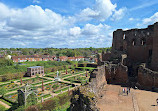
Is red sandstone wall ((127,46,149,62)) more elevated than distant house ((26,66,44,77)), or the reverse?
red sandstone wall ((127,46,149,62))

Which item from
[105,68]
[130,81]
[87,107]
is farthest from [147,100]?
[87,107]

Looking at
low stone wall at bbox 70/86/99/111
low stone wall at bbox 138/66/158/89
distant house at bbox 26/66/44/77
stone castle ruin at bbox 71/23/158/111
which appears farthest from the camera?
distant house at bbox 26/66/44/77

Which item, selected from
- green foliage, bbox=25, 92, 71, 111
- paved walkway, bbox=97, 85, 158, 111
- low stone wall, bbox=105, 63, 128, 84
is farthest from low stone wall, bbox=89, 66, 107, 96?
green foliage, bbox=25, 92, 71, 111

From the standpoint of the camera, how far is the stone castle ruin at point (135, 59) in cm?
1799

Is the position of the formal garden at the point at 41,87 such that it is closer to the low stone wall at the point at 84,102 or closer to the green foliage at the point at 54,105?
the green foliage at the point at 54,105

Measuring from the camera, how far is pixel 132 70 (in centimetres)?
2236

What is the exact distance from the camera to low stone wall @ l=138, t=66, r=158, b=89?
54.6ft

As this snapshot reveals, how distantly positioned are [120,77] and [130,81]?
1860 millimetres

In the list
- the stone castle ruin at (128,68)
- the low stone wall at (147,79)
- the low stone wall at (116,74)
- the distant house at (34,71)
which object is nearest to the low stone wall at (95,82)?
the stone castle ruin at (128,68)

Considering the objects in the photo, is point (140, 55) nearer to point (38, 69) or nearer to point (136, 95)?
point (136, 95)

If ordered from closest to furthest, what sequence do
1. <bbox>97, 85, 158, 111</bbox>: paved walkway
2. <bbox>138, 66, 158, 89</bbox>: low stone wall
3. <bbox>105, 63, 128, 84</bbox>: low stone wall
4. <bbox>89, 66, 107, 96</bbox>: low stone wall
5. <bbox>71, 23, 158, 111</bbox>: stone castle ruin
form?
<bbox>71, 23, 158, 111</bbox>: stone castle ruin → <bbox>97, 85, 158, 111</bbox>: paved walkway → <bbox>89, 66, 107, 96</bbox>: low stone wall → <bbox>138, 66, 158, 89</bbox>: low stone wall → <bbox>105, 63, 128, 84</bbox>: low stone wall

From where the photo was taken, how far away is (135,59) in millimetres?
25141

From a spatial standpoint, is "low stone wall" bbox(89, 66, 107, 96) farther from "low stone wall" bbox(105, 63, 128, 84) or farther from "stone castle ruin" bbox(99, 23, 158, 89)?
"stone castle ruin" bbox(99, 23, 158, 89)

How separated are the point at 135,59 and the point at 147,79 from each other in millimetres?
8372
